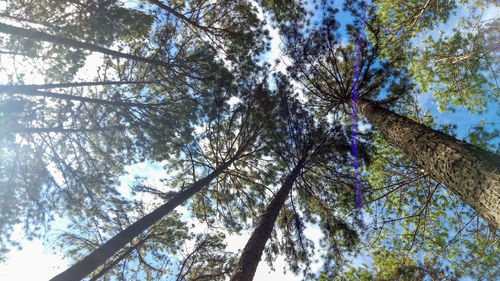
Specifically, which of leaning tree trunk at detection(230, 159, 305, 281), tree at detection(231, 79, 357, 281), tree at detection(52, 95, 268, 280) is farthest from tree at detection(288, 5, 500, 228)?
leaning tree trunk at detection(230, 159, 305, 281)

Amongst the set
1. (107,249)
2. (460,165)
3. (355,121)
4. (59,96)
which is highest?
(355,121)

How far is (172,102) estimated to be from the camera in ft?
25.8

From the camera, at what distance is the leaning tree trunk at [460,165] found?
95.6 inches

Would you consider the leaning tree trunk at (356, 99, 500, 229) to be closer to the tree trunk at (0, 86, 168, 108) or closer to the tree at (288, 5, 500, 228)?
the tree at (288, 5, 500, 228)

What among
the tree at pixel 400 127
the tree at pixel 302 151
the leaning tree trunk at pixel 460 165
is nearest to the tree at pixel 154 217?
the tree at pixel 302 151

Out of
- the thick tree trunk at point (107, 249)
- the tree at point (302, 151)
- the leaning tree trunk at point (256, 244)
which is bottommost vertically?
the thick tree trunk at point (107, 249)

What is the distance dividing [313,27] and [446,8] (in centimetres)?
443

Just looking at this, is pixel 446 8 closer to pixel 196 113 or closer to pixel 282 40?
pixel 282 40

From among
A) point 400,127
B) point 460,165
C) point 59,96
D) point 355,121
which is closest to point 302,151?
point 355,121

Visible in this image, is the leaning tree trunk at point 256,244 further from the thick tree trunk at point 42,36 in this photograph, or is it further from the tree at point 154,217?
the thick tree trunk at point 42,36

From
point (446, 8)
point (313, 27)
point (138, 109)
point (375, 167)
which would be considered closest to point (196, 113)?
point (138, 109)

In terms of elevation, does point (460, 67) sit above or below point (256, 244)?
above

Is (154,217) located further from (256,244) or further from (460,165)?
(460,165)

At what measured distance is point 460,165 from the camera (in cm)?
289
